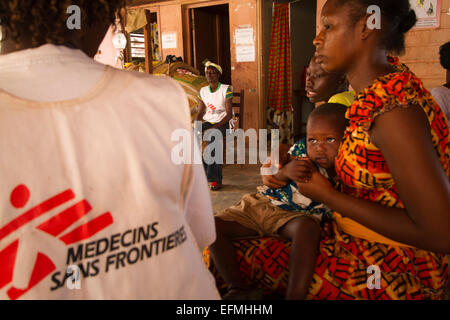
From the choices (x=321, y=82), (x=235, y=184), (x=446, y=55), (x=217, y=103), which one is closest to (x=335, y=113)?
(x=321, y=82)

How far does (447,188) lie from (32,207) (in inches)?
38.6

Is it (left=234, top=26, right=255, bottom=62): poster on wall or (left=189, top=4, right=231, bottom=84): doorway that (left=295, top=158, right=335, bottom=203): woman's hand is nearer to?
(left=234, top=26, right=255, bottom=62): poster on wall

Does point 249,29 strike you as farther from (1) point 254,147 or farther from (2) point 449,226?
(2) point 449,226

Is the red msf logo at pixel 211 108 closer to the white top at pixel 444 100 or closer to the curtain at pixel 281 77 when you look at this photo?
the curtain at pixel 281 77

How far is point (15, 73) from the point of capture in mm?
650

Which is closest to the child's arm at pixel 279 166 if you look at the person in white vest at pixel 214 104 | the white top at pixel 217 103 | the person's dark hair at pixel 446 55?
the person's dark hair at pixel 446 55

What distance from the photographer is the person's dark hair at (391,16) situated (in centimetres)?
112

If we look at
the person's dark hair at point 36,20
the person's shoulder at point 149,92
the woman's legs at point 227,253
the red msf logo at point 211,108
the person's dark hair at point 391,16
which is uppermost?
the person's dark hair at point 391,16

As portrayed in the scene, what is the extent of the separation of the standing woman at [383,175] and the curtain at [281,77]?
5.46 metres

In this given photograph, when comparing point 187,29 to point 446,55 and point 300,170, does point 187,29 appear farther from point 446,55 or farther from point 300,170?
point 300,170

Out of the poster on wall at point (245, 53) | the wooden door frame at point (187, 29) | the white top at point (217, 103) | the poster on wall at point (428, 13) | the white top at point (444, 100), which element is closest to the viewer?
the white top at point (444, 100)

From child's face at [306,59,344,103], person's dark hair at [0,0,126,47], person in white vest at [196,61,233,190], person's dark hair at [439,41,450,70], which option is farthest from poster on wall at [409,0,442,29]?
person's dark hair at [0,0,126,47]

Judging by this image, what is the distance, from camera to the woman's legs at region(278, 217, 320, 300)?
3.68ft

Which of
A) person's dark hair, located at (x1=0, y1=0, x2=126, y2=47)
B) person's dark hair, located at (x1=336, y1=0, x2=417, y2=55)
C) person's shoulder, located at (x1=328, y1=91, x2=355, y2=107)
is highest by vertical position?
person's dark hair, located at (x1=336, y1=0, x2=417, y2=55)
